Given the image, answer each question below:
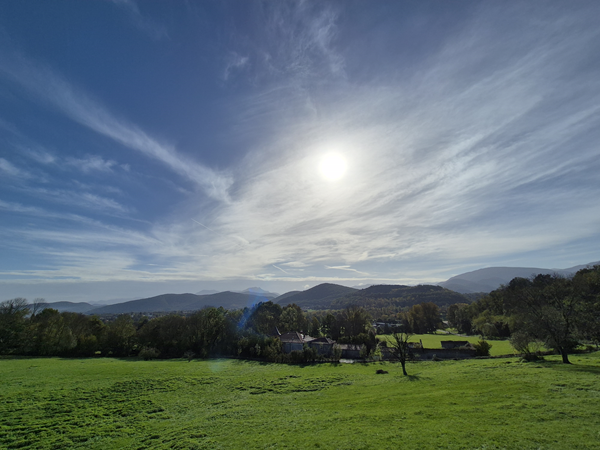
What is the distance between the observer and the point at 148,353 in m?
68.4

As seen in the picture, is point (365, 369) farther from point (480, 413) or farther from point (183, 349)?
point (183, 349)

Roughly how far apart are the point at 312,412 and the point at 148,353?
6472cm

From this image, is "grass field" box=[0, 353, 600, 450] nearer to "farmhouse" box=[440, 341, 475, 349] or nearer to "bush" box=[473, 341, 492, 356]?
"bush" box=[473, 341, 492, 356]

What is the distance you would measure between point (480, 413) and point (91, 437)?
3320 cm

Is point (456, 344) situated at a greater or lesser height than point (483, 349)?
lesser

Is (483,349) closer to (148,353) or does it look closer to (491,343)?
(491,343)

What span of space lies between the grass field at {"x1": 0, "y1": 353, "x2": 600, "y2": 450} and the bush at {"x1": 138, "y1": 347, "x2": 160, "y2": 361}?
3068 cm

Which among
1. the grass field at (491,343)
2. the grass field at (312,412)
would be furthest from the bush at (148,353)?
the grass field at (491,343)

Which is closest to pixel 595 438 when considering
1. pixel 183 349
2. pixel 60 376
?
pixel 60 376

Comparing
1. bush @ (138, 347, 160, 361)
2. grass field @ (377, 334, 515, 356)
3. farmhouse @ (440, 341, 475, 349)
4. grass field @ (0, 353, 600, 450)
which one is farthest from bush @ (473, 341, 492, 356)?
bush @ (138, 347, 160, 361)

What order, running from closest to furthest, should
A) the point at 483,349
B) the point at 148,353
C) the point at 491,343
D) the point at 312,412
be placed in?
the point at 312,412
the point at 483,349
the point at 148,353
the point at 491,343

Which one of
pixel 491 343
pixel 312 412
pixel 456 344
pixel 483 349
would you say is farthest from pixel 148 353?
pixel 491 343

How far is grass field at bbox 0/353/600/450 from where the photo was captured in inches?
644

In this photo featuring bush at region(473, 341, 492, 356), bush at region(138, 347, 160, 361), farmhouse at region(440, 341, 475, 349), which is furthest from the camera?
bush at region(138, 347, 160, 361)
